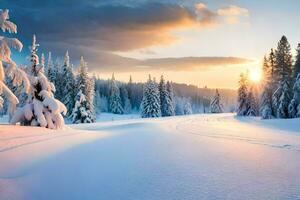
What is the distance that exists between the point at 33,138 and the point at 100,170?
719 cm

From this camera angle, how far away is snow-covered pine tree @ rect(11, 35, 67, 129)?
22203mm

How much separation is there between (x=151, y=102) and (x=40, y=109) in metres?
50.5

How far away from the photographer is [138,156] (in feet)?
39.1

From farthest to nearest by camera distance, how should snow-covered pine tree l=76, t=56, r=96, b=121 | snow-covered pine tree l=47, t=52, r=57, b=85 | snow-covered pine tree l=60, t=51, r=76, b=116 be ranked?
snow-covered pine tree l=47, t=52, r=57, b=85 < snow-covered pine tree l=60, t=51, r=76, b=116 < snow-covered pine tree l=76, t=56, r=96, b=121

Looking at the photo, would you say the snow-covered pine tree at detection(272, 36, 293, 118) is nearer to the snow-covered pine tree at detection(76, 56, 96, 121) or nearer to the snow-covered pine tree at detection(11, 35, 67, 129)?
the snow-covered pine tree at detection(76, 56, 96, 121)

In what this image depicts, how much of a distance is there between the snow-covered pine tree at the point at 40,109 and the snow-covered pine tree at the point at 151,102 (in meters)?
48.9

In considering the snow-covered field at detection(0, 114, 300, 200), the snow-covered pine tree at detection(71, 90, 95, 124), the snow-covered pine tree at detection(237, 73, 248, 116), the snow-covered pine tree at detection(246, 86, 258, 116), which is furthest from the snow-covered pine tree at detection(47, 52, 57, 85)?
the snow-covered field at detection(0, 114, 300, 200)

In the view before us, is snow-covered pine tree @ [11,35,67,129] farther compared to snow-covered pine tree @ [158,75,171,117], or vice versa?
snow-covered pine tree @ [158,75,171,117]

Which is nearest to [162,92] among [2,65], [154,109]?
[154,109]

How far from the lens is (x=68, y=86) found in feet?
202

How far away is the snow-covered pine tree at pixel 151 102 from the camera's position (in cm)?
7175

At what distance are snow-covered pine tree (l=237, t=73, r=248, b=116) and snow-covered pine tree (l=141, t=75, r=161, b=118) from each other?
1898 centimetres

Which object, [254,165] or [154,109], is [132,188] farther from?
[154,109]

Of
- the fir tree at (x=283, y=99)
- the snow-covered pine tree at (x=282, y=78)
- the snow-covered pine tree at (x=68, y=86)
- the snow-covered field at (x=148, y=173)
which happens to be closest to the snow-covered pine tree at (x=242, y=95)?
the snow-covered pine tree at (x=282, y=78)
